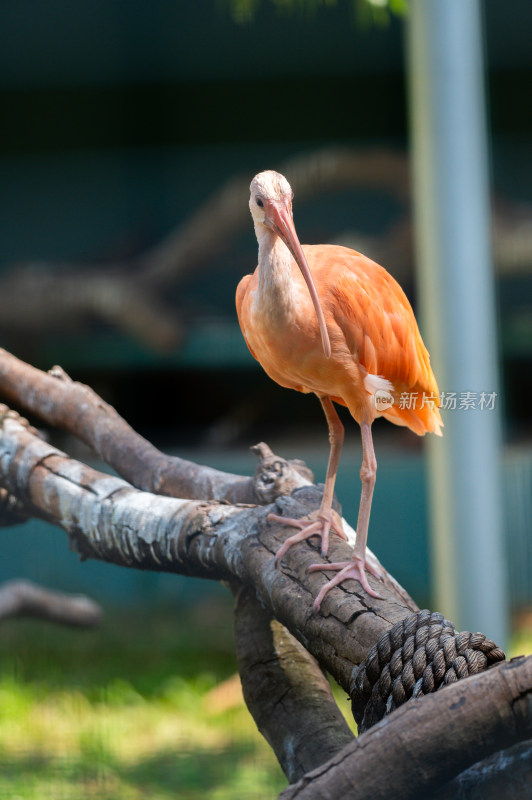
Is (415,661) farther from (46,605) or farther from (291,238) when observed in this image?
(46,605)

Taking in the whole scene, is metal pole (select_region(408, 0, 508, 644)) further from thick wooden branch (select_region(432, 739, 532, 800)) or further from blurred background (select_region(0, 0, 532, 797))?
thick wooden branch (select_region(432, 739, 532, 800))

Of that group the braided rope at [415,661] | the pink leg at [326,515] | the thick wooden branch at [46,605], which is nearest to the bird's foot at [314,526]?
the pink leg at [326,515]

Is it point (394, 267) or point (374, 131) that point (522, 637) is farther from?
point (374, 131)

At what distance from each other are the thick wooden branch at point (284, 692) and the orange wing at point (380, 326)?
207 mm

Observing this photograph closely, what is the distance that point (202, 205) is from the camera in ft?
3.14

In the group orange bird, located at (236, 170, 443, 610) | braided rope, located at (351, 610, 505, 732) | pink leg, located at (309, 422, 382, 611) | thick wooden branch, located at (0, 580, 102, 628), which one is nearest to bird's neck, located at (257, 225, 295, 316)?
orange bird, located at (236, 170, 443, 610)

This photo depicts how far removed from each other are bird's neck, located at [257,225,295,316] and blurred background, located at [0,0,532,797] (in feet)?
0.44

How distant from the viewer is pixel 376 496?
2.11 feet

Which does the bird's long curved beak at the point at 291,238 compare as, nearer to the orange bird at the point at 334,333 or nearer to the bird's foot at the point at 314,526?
the orange bird at the point at 334,333

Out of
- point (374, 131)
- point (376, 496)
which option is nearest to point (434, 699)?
point (376, 496)

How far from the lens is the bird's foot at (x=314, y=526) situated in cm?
60

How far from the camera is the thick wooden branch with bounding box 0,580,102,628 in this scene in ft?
2.53

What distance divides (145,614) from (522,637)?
407 millimetres

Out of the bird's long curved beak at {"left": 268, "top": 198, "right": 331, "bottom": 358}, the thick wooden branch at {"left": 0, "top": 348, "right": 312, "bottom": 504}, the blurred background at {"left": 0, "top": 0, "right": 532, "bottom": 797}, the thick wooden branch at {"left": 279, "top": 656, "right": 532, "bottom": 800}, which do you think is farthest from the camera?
the blurred background at {"left": 0, "top": 0, "right": 532, "bottom": 797}
